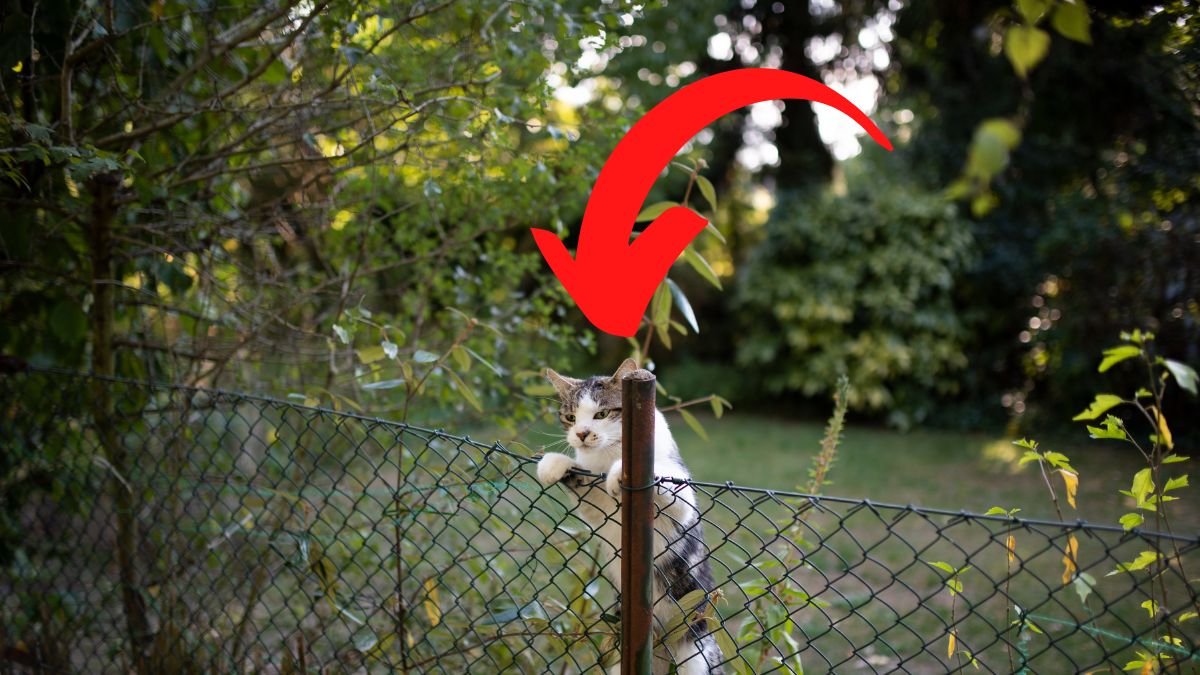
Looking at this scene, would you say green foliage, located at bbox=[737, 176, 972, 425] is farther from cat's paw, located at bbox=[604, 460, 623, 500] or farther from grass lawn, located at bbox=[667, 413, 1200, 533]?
cat's paw, located at bbox=[604, 460, 623, 500]

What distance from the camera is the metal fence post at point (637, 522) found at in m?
1.32

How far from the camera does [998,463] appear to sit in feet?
20.3

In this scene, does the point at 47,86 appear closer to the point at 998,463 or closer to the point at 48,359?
the point at 48,359

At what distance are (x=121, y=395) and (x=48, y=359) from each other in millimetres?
585

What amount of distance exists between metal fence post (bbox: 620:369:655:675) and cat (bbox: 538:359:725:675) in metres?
0.05

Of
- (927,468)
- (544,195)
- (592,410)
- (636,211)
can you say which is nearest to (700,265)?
(636,211)

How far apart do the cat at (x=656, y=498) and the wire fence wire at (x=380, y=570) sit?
0.06 m

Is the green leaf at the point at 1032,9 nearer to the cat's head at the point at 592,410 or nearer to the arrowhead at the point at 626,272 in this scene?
the arrowhead at the point at 626,272

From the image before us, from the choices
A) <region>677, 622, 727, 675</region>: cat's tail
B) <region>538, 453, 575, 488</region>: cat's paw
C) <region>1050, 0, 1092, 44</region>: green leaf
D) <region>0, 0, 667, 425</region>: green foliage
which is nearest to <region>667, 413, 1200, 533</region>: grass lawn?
A: <region>0, 0, 667, 425</region>: green foliage

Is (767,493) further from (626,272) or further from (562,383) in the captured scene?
(562,383)

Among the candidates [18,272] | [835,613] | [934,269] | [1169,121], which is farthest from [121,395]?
[934,269]

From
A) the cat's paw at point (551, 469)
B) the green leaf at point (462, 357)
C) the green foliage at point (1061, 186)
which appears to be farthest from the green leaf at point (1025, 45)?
the green foliage at point (1061, 186)

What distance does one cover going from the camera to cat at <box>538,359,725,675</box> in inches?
59.9

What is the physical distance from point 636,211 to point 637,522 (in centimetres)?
73
